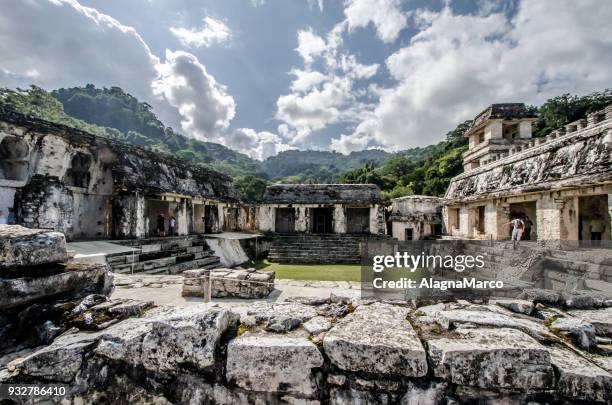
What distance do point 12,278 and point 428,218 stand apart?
21.5 meters

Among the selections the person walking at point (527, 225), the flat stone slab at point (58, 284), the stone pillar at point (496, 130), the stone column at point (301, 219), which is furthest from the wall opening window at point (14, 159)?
the stone pillar at point (496, 130)

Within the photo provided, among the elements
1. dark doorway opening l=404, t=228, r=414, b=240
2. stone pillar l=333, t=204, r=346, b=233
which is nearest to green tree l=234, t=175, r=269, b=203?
stone pillar l=333, t=204, r=346, b=233

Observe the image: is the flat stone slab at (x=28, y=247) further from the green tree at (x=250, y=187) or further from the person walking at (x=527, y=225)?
the green tree at (x=250, y=187)

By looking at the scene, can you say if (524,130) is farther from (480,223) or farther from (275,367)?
(275,367)

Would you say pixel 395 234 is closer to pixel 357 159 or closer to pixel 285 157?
pixel 285 157

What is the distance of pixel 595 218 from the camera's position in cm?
1173

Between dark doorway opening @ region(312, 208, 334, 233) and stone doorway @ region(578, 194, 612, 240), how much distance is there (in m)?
14.8

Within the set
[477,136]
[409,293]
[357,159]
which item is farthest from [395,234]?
[357,159]

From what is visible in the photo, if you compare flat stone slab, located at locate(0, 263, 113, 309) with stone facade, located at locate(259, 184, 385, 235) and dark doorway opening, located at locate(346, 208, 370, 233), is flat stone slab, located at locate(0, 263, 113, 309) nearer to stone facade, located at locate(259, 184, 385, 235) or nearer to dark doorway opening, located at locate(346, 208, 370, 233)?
stone facade, located at locate(259, 184, 385, 235)

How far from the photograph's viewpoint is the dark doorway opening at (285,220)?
73.9 ft

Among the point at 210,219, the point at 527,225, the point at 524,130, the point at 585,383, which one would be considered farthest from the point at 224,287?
the point at 524,130

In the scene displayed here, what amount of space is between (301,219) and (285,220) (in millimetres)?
3204

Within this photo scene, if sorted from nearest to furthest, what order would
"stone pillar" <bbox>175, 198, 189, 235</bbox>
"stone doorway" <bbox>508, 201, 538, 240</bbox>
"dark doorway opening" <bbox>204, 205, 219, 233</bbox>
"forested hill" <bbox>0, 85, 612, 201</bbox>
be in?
"stone pillar" <bbox>175, 198, 189, 235</bbox> < "stone doorway" <bbox>508, 201, 538, 240</bbox> < "dark doorway opening" <bbox>204, 205, 219, 233</bbox> < "forested hill" <bbox>0, 85, 612, 201</bbox>

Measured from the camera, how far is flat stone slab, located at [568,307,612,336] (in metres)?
2.03
